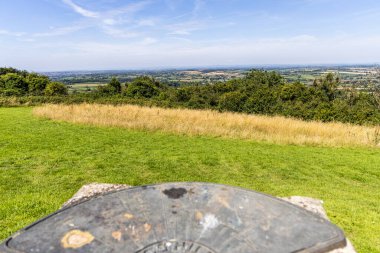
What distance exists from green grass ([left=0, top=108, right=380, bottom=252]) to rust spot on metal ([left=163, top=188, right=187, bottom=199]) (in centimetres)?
196

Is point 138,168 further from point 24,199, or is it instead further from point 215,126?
point 215,126

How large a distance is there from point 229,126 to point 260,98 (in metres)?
13.4

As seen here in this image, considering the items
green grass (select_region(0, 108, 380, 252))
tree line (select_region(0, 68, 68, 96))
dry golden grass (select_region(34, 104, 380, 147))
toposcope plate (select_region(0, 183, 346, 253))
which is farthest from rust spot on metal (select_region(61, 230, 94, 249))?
tree line (select_region(0, 68, 68, 96))

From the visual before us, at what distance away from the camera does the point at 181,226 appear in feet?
7.52

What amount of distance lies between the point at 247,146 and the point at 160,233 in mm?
6990

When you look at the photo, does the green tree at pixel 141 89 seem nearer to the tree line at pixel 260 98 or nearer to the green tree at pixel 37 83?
the tree line at pixel 260 98

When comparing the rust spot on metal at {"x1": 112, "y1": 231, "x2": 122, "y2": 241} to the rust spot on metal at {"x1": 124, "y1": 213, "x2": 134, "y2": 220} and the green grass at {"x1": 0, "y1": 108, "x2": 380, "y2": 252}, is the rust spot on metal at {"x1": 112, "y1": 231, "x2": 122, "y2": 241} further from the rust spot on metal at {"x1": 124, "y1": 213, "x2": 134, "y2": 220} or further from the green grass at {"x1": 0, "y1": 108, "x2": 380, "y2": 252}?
the green grass at {"x1": 0, "y1": 108, "x2": 380, "y2": 252}

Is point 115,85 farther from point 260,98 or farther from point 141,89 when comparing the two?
point 260,98

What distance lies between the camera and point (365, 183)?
5.98 metres

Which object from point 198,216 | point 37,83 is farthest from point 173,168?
point 37,83

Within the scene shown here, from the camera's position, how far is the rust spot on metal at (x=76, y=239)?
2.00 m

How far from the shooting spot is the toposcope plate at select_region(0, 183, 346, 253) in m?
2.03

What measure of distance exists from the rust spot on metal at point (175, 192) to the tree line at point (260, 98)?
48.9 ft

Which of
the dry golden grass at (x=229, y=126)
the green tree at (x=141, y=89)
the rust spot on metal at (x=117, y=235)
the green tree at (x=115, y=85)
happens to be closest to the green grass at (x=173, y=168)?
the dry golden grass at (x=229, y=126)
